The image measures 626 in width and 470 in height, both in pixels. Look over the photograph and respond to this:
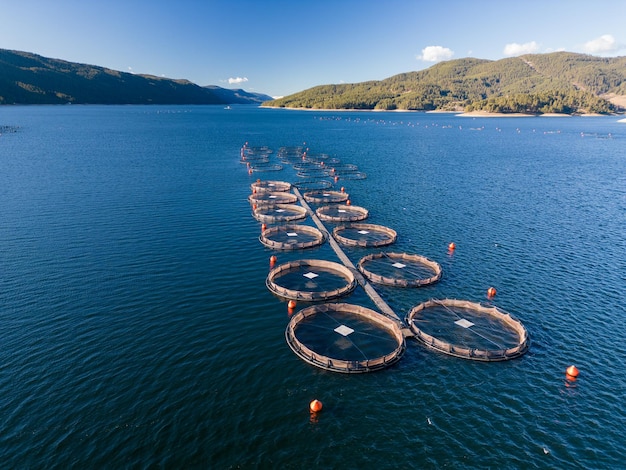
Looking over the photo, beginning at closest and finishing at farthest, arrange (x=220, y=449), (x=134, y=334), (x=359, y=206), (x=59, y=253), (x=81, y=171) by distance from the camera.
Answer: (x=220, y=449) < (x=134, y=334) < (x=59, y=253) < (x=359, y=206) < (x=81, y=171)

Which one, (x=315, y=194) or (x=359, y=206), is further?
(x=315, y=194)

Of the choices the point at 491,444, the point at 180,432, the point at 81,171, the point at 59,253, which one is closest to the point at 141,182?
the point at 81,171

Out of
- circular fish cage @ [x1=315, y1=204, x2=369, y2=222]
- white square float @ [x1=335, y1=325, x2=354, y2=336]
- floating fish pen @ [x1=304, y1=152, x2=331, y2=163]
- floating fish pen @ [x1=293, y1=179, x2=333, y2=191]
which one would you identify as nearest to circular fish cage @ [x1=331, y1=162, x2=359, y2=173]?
floating fish pen @ [x1=304, y1=152, x2=331, y2=163]

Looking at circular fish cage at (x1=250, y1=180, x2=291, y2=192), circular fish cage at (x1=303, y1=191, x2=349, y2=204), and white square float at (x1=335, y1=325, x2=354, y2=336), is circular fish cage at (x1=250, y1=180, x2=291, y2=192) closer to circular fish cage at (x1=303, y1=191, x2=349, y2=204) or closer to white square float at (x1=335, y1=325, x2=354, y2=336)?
circular fish cage at (x1=303, y1=191, x2=349, y2=204)

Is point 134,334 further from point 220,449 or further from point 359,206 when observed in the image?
point 359,206

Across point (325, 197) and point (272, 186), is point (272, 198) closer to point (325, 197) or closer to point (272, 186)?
point (272, 186)

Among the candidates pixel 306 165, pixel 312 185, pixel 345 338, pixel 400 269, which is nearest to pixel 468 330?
pixel 345 338
